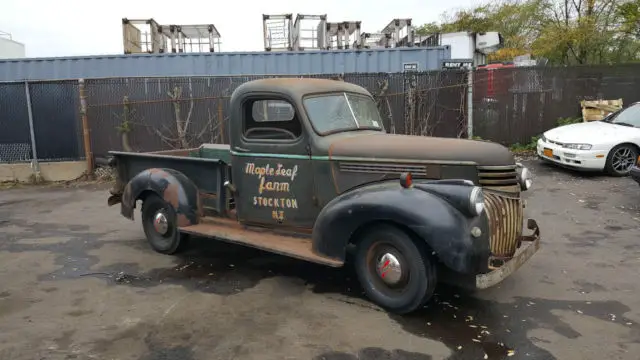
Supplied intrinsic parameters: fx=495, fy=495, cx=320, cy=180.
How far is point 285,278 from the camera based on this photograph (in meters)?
4.75

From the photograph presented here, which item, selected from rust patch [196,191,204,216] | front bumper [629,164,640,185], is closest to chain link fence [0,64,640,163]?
front bumper [629,164,640,185]

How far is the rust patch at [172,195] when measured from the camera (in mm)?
5219

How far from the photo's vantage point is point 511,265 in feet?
12.3

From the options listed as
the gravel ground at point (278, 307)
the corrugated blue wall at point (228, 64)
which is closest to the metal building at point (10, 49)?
the corrugated blue wall at point (228, 64)

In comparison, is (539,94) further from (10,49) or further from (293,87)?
(10,49)

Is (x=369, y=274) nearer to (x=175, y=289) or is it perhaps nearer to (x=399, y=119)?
(x=175, y=289)

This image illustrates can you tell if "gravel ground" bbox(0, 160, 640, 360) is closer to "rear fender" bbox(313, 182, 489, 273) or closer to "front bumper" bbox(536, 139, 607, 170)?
"rear fender" bbox(313, 182, 489, 273)

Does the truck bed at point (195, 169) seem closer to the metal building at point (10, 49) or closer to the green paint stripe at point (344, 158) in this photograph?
the green paint stripe at point (344, 158)

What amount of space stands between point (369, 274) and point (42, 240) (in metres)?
4.56

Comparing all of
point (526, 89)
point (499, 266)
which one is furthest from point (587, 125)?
point (499, 266)

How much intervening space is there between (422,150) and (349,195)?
27.5 inches

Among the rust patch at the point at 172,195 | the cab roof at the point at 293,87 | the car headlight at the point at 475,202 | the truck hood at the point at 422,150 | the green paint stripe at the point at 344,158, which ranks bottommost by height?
the rust patch at the point at 172,195

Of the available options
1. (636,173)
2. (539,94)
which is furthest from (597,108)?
(636,173)

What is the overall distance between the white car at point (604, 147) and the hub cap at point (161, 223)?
751 centimetres
